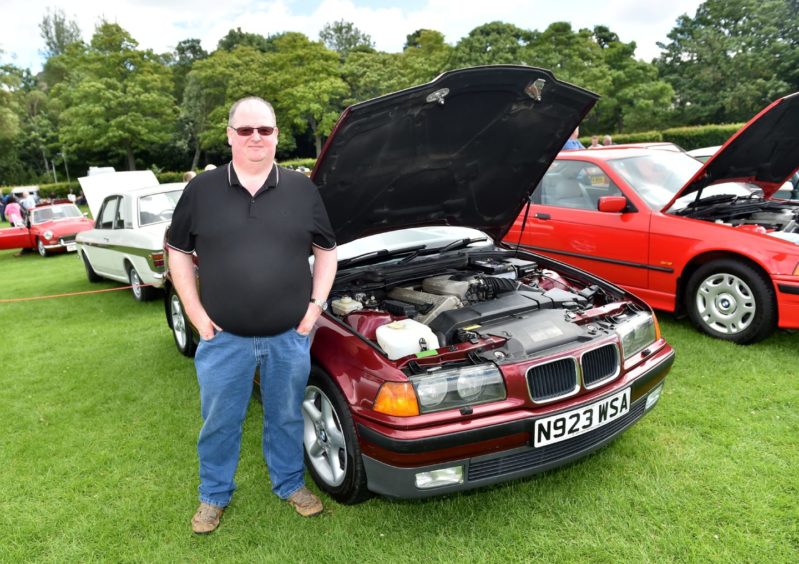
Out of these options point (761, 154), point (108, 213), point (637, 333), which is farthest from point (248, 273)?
point (108, 213)

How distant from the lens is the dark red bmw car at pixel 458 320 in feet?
7.81

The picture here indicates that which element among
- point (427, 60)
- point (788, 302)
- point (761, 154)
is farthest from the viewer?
point (427, 60)

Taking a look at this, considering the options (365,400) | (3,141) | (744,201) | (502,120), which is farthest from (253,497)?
(3,141)

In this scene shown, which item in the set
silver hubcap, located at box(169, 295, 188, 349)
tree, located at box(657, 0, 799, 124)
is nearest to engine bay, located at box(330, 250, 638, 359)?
silver hubcap, located at box(169, 295, 188, 349)

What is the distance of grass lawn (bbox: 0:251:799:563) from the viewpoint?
244 cm

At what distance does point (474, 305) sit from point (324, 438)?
1.08 m

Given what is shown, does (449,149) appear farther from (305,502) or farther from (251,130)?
(305,502)

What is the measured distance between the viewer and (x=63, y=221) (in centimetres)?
1452

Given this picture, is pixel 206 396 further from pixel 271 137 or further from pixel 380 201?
pixel 380 201

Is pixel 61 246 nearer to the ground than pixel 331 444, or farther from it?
farther from it

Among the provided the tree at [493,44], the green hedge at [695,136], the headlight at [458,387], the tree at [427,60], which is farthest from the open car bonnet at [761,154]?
the tree at [427,60]

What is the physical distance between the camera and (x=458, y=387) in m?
2.39

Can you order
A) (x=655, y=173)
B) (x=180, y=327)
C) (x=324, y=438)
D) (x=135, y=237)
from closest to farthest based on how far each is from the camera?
1. (x=324, y=438)
2. (x=180, y=327)
3. (x=655, y=173)
4. (x=135, y=237)

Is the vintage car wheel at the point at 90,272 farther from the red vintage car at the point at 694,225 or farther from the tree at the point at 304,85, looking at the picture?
the tree at the point at 304,85
